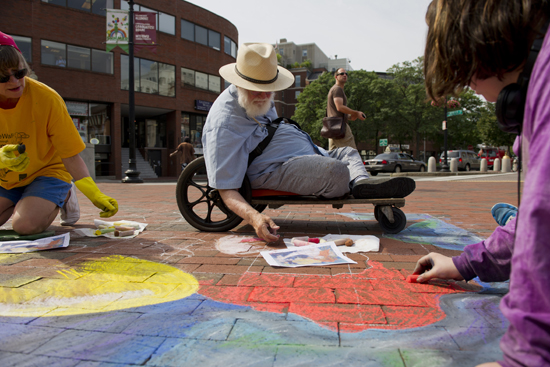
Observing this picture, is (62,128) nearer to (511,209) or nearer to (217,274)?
(217,274)

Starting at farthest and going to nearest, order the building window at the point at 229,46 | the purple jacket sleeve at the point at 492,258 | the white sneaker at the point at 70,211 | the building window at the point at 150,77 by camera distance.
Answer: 1. the building window at the point at 229,46
2. the building window at the point at 150,77
3. the white sneaker at the point at 70,211
4. the purple jacket sleeve at the point at 492,258

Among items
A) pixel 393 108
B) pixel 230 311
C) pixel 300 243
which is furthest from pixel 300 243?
pixel 393 108

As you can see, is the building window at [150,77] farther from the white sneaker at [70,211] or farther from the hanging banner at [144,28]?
the white sneaker at [70,211]

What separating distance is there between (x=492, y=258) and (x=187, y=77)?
82.9ft

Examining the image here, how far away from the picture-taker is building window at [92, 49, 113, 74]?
20.2m

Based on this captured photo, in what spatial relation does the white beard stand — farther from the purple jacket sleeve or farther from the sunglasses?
the purple jacket sleeve

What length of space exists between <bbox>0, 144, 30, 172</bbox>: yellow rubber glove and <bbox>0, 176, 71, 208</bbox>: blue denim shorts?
1.03 feet

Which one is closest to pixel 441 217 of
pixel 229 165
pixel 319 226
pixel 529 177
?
pixel 319 226

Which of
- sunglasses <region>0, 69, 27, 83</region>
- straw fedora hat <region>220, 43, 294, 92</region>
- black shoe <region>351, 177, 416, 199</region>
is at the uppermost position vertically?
straw fedora hat <region>220, 43, 294, 92</region>

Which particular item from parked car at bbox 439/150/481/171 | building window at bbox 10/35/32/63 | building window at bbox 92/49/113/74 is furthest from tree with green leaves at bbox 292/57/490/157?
building window at bbox 10/35/32/63

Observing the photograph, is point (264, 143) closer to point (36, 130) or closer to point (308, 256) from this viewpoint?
point (308, 256)

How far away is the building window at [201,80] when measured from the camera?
25.4 metres

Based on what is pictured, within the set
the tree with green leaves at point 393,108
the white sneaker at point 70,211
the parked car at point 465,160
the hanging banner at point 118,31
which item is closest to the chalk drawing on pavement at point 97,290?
the white sneaker at point 70,211

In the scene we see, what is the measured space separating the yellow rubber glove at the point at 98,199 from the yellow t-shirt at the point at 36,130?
10.4 inches
